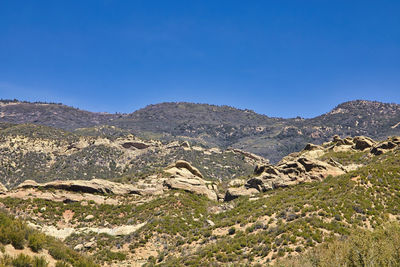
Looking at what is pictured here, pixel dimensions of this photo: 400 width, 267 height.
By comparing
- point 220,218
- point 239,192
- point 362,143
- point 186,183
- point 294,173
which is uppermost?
point 362,143

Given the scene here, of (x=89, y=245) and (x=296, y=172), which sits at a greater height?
(x=296, y=172)

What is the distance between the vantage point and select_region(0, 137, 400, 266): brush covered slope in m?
20.1

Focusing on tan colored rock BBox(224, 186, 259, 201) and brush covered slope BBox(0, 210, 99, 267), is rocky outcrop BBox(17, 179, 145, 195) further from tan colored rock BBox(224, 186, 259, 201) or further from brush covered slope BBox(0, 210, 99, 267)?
brush covered slope BBox(0, 210, 99, 267)

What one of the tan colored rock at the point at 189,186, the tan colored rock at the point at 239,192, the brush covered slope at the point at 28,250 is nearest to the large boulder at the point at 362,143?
the tan colored rock at the point at 239,192

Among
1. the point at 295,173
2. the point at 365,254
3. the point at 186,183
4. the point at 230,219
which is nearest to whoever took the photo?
the point at 365,254

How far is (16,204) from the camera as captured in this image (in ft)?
117

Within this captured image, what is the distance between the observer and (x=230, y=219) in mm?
30453

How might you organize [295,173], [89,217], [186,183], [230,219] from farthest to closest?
[186,183]
[295,173]
[89,217]
[230,219]

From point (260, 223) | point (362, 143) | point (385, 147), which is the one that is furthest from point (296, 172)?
point (362, 143)

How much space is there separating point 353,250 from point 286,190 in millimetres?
24167

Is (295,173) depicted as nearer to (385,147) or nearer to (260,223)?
(260,223)

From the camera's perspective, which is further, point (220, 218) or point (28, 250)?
point (220, 218)

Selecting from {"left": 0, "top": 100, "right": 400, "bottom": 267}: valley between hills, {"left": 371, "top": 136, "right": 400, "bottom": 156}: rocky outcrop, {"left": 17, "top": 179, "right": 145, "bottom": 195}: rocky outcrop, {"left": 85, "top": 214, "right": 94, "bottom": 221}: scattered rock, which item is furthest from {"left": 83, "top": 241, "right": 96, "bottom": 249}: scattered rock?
{"left": 371, "top": 136, "right": 400, "bottom": 156}: rocky outcrop

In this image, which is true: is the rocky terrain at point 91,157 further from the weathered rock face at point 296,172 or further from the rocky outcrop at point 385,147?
Answer: the rocky outcrop at point 385,147
